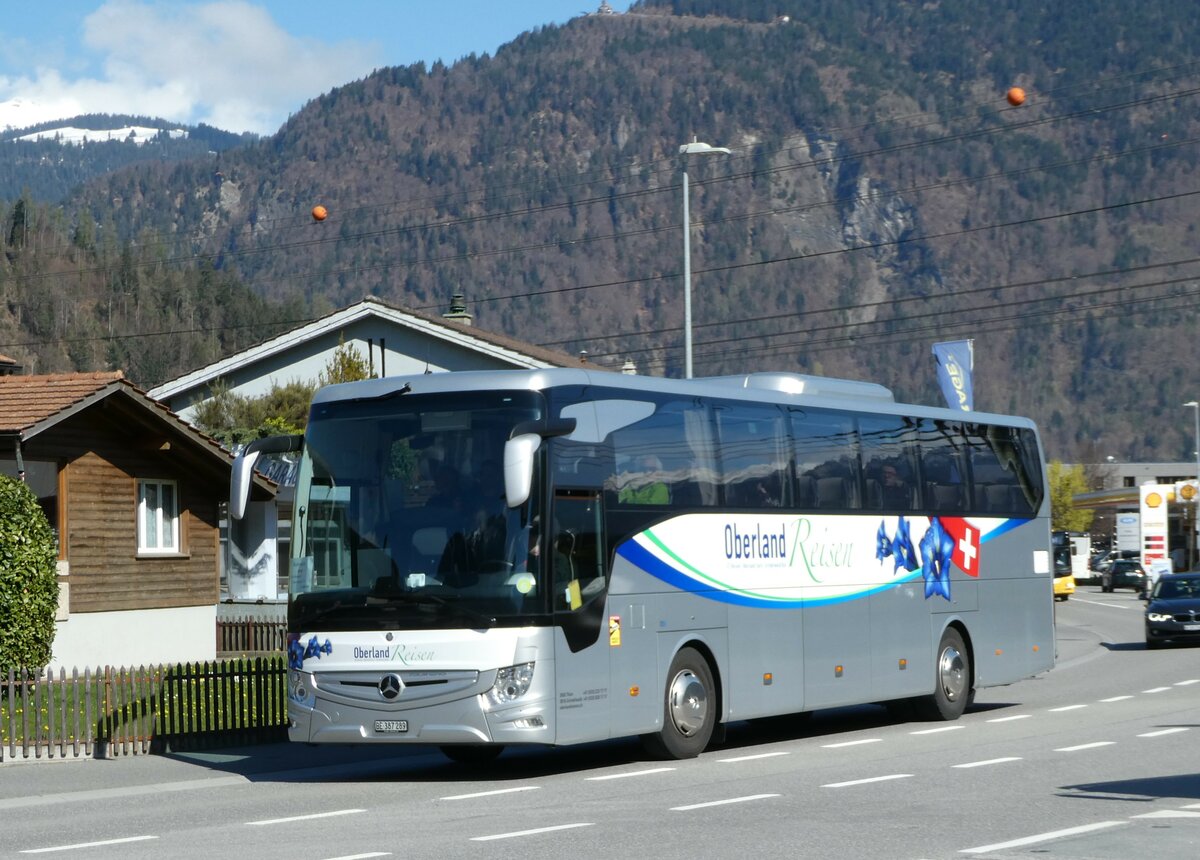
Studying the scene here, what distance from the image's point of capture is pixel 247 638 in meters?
37.8

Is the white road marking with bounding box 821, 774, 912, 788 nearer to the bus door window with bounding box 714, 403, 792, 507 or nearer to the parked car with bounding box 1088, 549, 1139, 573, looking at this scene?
the bus door window with bounding box 714, 403, 792, 507

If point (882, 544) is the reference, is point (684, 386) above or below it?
above

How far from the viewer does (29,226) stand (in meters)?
168

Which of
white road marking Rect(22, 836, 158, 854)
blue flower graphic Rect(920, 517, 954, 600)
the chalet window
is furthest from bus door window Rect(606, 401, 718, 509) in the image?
the chalet window

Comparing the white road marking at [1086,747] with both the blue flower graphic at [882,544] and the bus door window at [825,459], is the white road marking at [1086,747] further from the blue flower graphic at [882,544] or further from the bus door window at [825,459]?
the bus door window at [825,459]

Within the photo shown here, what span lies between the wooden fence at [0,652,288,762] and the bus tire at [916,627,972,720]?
23.9 ft

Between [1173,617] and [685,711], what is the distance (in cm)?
2151

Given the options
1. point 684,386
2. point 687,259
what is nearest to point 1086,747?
point 684,386

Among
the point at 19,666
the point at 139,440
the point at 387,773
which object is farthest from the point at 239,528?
the point at 387,773

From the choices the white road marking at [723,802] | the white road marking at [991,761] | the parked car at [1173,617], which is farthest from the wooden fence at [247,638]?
the white road marking at [723,802]

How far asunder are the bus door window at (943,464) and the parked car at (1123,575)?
Answer: 215 feet

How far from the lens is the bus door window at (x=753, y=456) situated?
1802 centimetres

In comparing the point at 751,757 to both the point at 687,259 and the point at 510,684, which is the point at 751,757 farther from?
the point at 687,259

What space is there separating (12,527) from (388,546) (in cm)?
870
